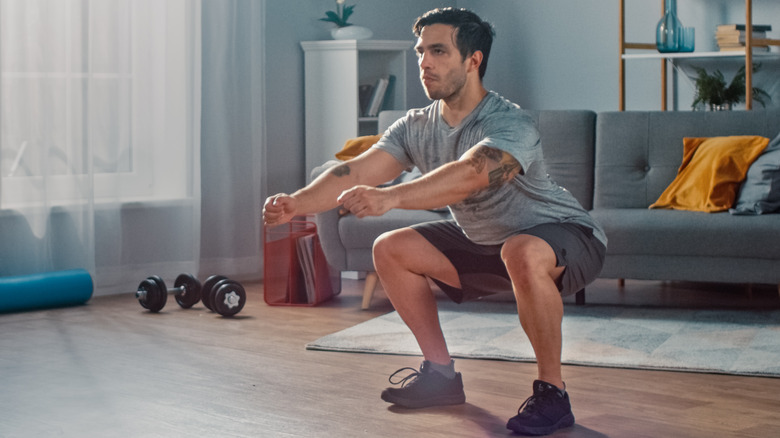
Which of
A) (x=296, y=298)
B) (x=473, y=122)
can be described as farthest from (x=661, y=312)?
(x=473, y=122)

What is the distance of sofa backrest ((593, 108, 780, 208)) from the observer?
4258mm

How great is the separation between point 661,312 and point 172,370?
6.17 ft

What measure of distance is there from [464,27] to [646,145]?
208 cm

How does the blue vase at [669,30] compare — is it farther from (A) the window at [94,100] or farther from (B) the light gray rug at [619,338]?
(A) the window at [94,100]

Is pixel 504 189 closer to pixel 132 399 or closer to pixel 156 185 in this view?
pixel 132 399

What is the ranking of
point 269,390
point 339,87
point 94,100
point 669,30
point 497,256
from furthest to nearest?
point 339,87 < point 669,30 < point 94,100 < point 269,390 < point 497,256

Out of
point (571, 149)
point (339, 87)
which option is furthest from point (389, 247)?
point (339, 87)

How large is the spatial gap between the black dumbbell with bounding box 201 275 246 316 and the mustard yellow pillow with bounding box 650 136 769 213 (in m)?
1.70

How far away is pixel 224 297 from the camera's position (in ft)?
13.0

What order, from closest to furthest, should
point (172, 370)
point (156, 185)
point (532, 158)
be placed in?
1. point (532, 158)
2. point (172, 370)
3. point (156, 185)

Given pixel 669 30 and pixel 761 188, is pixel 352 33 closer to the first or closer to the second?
pixel 669 30

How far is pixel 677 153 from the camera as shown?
14.0 feet

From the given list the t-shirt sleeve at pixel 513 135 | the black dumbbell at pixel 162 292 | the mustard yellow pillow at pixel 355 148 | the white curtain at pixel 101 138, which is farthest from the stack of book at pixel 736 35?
the t-shirt sleeve at pixel 513 135

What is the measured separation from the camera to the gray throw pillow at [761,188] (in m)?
3.81
